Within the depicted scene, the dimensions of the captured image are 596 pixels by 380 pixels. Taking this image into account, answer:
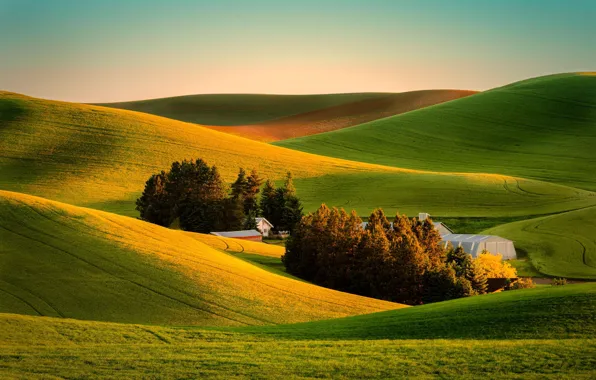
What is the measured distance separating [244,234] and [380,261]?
1046 inches

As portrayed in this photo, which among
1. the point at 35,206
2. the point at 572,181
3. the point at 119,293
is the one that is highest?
the point at 572,181

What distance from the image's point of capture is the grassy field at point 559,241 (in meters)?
61.5

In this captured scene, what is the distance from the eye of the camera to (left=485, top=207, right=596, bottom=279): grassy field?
61.5 meters

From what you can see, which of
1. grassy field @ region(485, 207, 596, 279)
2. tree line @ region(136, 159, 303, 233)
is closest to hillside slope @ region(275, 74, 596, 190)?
grassy field @ region(485, 207, 596, 279)

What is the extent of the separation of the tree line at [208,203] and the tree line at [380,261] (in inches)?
917

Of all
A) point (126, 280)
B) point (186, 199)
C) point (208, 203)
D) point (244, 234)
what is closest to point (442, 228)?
point (244, 234)

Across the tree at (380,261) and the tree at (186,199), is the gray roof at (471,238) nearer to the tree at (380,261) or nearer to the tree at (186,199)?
the tree at (380,261)

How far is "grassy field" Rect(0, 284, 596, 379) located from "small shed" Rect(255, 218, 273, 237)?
53963mm

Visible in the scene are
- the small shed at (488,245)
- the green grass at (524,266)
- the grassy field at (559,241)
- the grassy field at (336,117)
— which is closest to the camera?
the green grass at (524,266)

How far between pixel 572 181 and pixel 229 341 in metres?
99.0

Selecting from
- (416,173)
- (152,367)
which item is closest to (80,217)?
(152,367)

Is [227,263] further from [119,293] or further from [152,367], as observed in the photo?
[152,367]

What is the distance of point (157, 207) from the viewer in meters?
82.1

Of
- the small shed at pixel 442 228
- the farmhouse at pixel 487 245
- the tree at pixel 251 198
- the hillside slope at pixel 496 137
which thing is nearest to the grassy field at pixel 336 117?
the hillside slope at pixel 496 137
